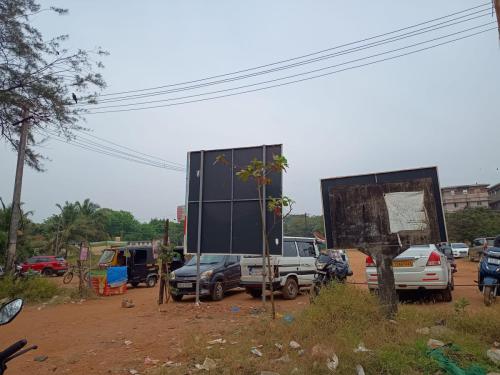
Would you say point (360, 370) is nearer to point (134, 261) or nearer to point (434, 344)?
point (434, 344)

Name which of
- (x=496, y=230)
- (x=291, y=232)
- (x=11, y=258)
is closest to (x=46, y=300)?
(x=11, y=258)

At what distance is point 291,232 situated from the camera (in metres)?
70.9

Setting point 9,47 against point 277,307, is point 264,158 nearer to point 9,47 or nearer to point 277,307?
point 277,307

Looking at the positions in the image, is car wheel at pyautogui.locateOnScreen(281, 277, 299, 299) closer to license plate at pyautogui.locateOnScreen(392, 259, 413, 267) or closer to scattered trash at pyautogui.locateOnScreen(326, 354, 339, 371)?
license plate at pyautogui.locateOnScreen(392, 259, 413, 267)

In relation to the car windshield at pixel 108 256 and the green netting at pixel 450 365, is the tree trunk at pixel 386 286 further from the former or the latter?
the car windshield at pixel 108 256

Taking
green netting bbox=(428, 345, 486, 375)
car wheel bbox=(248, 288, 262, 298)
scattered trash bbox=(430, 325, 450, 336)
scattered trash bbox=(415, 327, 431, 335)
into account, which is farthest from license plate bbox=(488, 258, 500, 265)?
car wheel bbox=(248, 288, 262, 298)

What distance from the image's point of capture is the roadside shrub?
42.7ft

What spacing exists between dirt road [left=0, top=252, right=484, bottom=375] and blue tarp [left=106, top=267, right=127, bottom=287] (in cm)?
246

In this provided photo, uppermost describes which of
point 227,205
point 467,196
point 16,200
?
point 467,196

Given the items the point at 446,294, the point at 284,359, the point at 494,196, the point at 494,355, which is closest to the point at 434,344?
the point at 494,355

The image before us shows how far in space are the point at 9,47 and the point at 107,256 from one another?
979 cm

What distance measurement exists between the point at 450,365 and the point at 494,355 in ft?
2.45

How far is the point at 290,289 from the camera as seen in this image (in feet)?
37.6

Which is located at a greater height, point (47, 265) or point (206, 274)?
point (47, 265)
